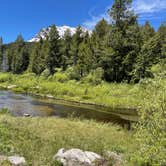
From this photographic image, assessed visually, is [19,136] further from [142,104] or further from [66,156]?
[142,104]

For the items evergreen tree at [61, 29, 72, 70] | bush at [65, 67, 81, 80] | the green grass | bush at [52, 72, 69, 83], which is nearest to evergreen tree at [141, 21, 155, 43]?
bush at [65, 67, 81, 80]

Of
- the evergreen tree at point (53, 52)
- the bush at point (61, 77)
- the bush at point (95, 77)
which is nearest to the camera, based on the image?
the bush at point (95, 77)

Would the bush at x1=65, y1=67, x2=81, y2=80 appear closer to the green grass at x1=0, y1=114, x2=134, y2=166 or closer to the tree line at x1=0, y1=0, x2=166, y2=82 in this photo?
the tree line at x1=0, y1=0, x2=166, y2=82

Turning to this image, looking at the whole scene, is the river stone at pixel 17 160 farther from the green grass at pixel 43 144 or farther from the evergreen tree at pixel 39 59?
the evergreen tree at pixel 39 59

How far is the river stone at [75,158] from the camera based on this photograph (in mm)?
8688

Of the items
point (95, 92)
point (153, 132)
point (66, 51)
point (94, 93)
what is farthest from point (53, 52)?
point (153, 132)

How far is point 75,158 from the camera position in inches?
346

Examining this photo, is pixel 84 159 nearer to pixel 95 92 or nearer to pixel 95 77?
pixel 95 92

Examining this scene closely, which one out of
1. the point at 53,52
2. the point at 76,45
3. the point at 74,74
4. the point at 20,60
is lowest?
the point at 74,74

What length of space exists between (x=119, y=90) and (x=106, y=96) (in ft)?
9.89

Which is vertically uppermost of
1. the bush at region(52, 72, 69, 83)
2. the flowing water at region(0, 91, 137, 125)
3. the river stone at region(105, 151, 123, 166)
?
the bush at region(52, 72, 69, 83)

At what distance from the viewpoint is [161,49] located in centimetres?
4738

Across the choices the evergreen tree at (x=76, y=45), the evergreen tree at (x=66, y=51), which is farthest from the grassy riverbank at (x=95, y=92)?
the evergreen tree at (x=66, y=51)

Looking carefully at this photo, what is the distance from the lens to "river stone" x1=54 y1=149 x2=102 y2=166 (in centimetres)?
869
